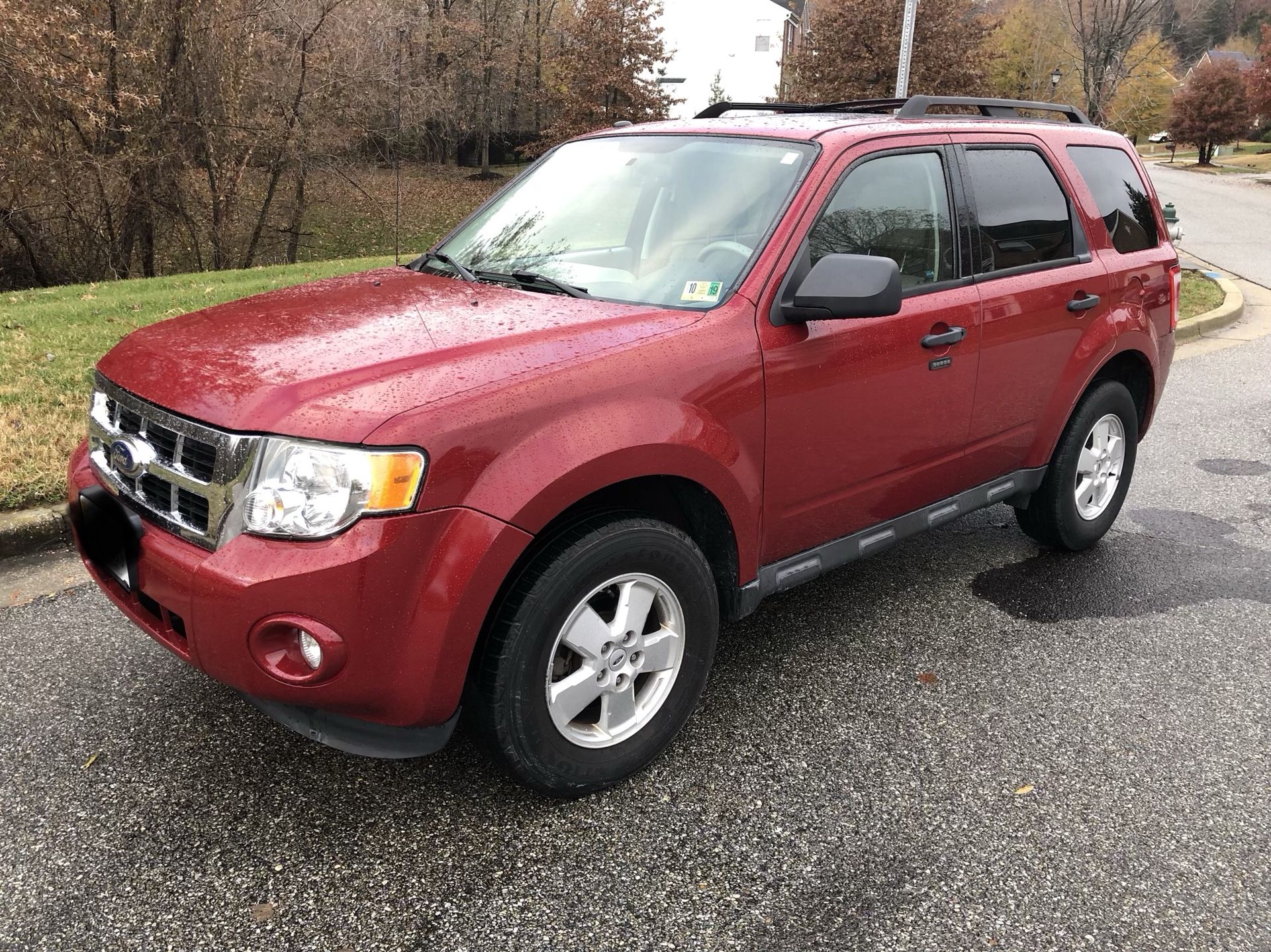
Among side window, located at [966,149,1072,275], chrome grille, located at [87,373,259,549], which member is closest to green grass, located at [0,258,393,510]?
chrome grille, located at [87,373,259,549]

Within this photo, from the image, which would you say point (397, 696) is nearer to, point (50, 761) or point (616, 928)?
point (616, 928)

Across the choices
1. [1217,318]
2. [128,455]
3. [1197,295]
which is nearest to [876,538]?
[128,455]

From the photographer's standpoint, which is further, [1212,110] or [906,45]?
[1212,110]

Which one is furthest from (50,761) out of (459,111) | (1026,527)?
(459,111)

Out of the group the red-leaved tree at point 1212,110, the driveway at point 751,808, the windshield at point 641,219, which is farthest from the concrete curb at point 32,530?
the red-leaved tree at point 1212,110

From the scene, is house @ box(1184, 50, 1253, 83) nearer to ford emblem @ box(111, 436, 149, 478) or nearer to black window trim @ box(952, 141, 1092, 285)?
black window trim @ box(952, 141, 1092, 285)

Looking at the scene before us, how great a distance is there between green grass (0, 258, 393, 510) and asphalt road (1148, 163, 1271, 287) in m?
12.6

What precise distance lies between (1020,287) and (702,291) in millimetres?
1485

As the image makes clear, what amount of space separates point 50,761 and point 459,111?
33.9 m

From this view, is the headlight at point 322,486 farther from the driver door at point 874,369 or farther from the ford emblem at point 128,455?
the driver door at point 874,369

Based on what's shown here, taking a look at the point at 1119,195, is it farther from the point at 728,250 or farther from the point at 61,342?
the point at 61,342

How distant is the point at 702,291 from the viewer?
3.02 meters

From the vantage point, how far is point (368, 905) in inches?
94.7

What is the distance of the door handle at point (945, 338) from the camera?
11.2 feet
